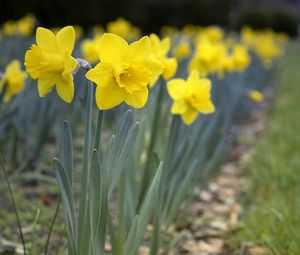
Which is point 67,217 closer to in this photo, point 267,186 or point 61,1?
point 267,186

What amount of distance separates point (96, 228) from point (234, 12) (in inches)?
774

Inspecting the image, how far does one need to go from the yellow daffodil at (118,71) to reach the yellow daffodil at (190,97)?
468 millimetres

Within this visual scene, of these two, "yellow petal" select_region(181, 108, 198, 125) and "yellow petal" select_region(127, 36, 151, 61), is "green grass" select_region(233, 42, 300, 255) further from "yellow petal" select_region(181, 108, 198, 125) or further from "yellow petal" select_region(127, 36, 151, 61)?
"yellow petal" select_region(127, 36, 151, 61)

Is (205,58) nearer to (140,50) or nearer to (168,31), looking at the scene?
(140,50)

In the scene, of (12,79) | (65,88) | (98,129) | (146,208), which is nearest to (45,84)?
(65,88)

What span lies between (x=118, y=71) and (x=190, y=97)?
0.52 meters

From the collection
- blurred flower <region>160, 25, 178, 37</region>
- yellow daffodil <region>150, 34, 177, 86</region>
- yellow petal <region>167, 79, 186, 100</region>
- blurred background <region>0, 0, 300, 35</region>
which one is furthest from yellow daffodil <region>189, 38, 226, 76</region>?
blurred background <region>0, 0, 300, 35</region>

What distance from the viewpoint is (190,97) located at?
61.8 inches

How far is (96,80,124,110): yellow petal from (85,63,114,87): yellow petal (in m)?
0.01

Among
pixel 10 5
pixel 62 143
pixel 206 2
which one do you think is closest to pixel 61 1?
pixel 10 5

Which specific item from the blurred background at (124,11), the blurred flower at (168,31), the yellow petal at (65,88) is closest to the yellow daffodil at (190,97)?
the yellow petal at (65,88)

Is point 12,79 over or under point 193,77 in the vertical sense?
under

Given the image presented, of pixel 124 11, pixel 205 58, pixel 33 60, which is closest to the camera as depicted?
pixel 33 60

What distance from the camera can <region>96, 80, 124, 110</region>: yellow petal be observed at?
1.09 meters
